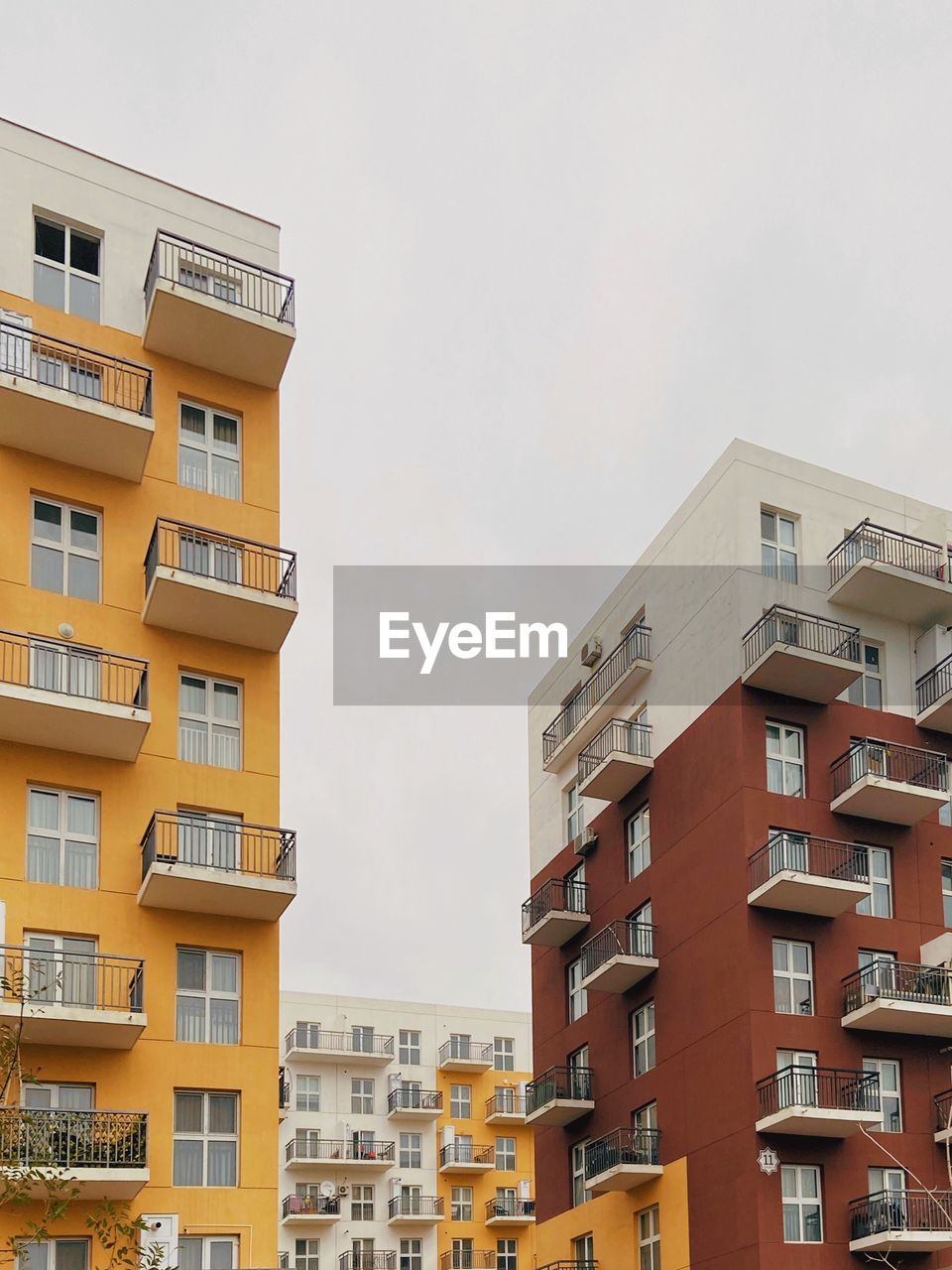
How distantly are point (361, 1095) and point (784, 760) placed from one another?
3118 cm

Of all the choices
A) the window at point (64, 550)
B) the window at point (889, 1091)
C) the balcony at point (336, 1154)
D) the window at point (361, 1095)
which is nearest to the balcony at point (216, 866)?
the window at point (64, 550)

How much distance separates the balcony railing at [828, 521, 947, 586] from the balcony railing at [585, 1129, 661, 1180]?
1147 cm

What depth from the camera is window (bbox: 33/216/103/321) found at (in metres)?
24.9

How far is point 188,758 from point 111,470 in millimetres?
4557

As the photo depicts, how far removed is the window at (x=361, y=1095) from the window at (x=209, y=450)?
118ft

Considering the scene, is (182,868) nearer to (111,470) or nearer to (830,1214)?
(111,470)

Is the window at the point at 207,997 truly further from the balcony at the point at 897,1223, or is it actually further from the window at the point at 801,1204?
the balcony at the point at 897,1223

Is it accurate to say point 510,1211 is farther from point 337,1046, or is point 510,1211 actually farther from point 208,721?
point 208,721

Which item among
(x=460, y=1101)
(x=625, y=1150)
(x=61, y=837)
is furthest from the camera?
(x=460, y=1101)

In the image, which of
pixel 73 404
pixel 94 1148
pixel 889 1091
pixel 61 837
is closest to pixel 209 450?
pixel 73 404

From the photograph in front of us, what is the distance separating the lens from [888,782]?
1170 inches

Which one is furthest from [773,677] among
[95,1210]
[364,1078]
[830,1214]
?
[364,1078]

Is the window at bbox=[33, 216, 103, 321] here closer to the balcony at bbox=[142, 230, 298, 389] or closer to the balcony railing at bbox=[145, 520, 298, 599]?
the balcony at bbox=[142, 230, 298, 389]

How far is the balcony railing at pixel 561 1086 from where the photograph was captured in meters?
34.3
